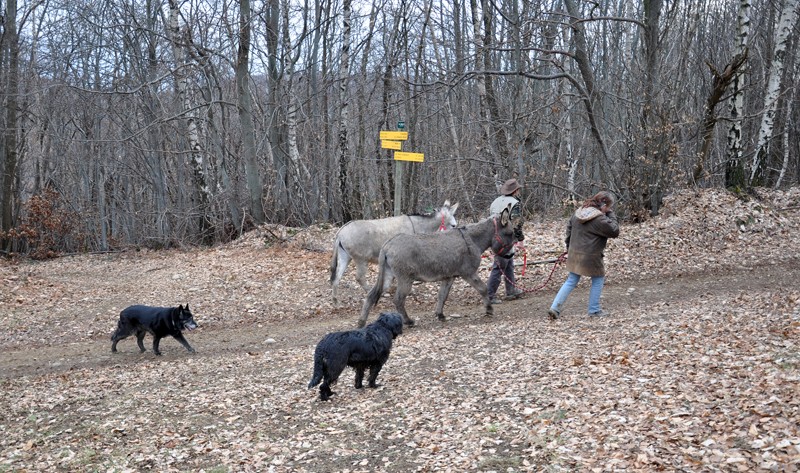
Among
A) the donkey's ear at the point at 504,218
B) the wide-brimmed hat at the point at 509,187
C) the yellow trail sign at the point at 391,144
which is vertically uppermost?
the yellow trail sign at the point at 391,144

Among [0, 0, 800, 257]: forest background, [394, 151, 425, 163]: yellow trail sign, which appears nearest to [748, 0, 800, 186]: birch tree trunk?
[0, 0, 800, 257]: forest background

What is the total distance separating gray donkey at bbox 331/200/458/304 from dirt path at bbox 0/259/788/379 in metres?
0.77

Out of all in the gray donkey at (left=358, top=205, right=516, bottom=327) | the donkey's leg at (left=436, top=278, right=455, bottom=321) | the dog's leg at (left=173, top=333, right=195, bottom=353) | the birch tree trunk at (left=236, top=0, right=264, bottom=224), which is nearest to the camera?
the dog's leg at (left=173, top=333, right=195, bottom=353)

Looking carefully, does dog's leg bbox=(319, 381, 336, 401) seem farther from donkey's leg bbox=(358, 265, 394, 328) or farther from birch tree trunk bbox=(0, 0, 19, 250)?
birch tree trunk bbox=(0, 0, 19, 250)

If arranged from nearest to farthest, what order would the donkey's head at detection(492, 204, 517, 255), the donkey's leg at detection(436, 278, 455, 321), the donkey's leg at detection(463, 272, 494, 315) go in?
the donkey's leg at detection(463, 272, 494, 315)
the donkey's leg at detection(436, 278, 455, 321)
the donkey's head at detection(492, 204, 517, 255)

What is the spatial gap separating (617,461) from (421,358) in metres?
4.11

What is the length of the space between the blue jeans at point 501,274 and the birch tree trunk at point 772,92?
900 centimetres

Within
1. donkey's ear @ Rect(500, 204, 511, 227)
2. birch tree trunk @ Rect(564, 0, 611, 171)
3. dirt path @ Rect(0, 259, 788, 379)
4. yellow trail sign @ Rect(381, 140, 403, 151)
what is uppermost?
birch tree trunk @ Rect(564, 0, 611, 171)

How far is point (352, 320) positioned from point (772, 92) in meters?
12.9

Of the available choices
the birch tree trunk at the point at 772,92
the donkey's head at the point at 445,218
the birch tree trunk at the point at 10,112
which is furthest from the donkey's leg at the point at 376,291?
the birch tree trunk at the point at 10,112

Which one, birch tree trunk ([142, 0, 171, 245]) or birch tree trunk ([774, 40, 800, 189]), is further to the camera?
birch tree trunk ([142, 0, 171, 245])

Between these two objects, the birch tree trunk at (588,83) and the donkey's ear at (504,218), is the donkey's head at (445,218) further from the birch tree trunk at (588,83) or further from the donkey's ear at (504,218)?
the birch tree trunk at (588,83)

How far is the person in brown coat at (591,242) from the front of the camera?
1028cm

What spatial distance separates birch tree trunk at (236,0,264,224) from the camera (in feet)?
65.7
